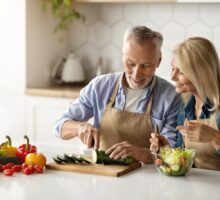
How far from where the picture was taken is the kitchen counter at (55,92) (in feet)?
13.7

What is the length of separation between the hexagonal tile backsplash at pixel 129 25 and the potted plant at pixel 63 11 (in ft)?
0.40

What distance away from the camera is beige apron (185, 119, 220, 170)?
2.66m

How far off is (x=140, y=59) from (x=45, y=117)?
→ 66.5 inches

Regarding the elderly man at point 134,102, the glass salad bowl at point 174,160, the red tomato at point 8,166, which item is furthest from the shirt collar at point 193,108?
the red tomato at point 8,166

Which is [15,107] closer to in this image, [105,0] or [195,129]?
[105,0]

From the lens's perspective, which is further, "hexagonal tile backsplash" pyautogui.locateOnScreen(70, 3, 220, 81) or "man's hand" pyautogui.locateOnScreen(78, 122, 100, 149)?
"hexagonal tile backsplash" pyautogui.locateOnScreen(70, 3, 220, 81)

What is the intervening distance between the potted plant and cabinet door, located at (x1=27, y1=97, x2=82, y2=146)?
0.59 metres

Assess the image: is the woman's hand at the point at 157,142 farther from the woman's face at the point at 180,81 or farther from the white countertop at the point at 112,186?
the woman's face at the point at 180,81

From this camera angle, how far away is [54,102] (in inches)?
167

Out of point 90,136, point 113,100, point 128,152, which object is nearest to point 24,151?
point 90,136

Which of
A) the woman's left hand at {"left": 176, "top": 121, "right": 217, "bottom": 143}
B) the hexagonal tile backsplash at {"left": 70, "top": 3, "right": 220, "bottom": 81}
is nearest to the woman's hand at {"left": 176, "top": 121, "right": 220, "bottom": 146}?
the woman's left hand at {"left": 176, "top": 121, "right": 217, "bottom": 143}

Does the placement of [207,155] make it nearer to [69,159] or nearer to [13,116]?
[69,159]

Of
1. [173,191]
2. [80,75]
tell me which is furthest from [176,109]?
[80,75]

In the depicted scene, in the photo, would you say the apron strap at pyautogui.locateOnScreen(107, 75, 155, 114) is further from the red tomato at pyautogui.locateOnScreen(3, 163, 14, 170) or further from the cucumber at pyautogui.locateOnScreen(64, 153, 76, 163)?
the red tomato at pyautogui.locateOnScreen(3, 163, 14, 170)
